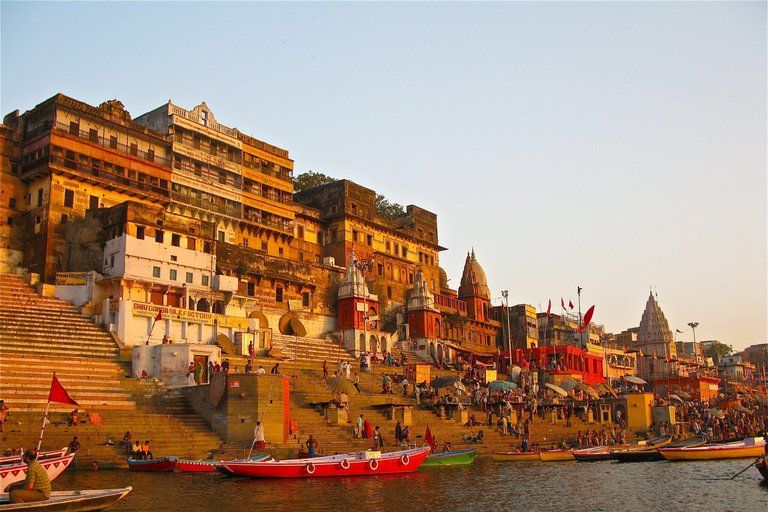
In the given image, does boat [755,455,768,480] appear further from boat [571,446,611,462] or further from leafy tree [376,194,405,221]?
leafy tree [376,194,405,221]

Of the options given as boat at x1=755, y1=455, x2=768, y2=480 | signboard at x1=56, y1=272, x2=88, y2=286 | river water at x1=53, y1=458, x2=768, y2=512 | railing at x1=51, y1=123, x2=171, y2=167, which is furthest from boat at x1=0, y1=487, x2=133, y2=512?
railing at x1=51, y1=123, x2=171, y2=167

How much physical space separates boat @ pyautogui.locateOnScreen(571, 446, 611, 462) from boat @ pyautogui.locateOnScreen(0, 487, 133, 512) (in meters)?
20.5

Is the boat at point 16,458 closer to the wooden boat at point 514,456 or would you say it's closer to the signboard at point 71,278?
the wooden boat at point 514,456

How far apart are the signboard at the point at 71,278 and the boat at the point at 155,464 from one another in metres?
15.7

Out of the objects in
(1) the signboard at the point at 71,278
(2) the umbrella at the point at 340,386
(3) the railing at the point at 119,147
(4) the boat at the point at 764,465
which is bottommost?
(4) the boat at the point at 764,465

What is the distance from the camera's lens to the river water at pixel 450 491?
59.0 ft

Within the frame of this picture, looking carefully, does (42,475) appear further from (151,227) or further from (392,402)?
(151,227)

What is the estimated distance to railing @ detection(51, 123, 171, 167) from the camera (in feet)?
132

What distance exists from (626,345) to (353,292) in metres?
58.8

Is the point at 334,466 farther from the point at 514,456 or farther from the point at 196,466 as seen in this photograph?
the point at 514,456

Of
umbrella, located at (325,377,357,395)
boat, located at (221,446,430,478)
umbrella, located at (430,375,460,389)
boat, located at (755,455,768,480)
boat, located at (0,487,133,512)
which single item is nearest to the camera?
boat, located at (0,487,133,512)

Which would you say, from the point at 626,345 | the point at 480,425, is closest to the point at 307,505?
the point at 480,425

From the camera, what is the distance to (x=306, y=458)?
23266 mm

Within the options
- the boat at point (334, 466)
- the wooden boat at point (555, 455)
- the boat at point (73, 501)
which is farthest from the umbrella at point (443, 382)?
the boat at point (73, 501)
